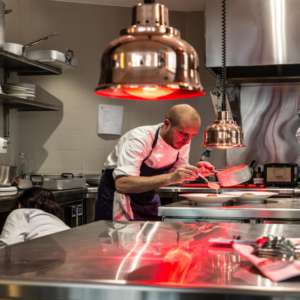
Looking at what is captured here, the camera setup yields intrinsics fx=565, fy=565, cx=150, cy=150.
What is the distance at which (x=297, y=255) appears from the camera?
1.49 m

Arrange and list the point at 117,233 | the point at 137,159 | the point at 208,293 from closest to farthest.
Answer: the point at 208,293
the point at 117,233
the point at 137,159

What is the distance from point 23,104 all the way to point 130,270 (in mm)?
3977

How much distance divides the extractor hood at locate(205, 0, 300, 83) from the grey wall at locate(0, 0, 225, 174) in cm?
109

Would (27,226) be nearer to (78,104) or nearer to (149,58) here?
(149,58)

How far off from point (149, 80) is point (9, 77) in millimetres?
4435

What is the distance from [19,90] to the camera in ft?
16.2

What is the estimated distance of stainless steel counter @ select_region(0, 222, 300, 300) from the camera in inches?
47.2

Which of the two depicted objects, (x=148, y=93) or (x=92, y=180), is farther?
(x=92, y=180)

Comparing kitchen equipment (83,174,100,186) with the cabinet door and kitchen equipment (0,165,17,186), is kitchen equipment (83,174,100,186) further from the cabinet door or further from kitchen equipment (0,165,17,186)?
kitchen equipment (0,165,17,186)

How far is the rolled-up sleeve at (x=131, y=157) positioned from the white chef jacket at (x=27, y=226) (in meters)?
0.85

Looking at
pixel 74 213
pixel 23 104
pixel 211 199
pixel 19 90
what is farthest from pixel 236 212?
pixel 23 104

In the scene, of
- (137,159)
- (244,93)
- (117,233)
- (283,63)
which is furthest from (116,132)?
(117,233)

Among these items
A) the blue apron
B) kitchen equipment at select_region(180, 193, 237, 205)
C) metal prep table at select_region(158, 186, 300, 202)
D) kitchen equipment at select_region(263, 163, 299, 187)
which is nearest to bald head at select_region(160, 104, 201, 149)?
the blue apron

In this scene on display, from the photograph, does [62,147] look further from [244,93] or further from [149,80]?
[149,80]
